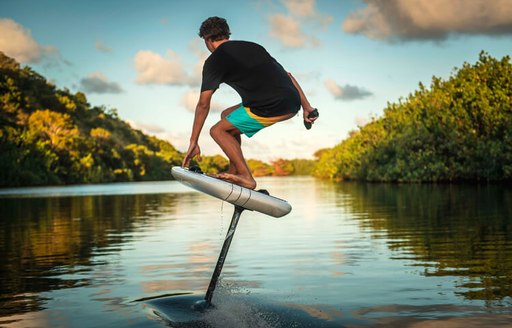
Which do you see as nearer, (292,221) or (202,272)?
(202,272)

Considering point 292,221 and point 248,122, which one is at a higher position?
point 248,122

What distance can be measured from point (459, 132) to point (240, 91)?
57488mm

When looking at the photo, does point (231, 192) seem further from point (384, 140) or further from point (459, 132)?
point (384, 140)

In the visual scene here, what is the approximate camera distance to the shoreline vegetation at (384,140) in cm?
5650

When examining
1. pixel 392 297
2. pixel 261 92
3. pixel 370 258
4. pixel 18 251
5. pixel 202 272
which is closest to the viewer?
pixel 261 92

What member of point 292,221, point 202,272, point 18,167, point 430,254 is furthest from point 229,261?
point 18,167

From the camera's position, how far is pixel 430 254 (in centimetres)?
1065

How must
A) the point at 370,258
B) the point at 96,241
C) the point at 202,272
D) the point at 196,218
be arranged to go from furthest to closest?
the point at 196,218
the point at 96,241
the point at 370,258
the point at 202,272

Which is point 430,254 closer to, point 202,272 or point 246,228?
point 202,272

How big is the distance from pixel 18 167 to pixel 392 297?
82.9 meters

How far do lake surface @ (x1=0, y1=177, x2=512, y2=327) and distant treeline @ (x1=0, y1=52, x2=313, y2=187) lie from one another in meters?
72.3

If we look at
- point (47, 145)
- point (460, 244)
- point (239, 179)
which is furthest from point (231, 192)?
point (47, 145)

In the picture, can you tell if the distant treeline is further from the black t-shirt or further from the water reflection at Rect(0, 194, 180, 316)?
the black t-shirt

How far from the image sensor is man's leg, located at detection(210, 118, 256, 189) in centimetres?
609
